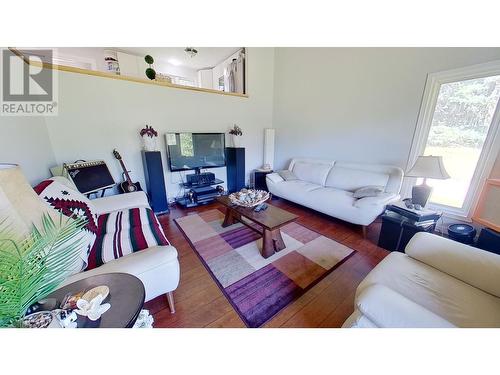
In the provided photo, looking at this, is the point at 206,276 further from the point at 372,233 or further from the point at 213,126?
the point at 213,126

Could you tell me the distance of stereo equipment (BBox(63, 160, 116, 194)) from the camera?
205 centimetres

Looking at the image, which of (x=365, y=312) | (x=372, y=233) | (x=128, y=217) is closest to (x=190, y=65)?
(x=128, y=217)

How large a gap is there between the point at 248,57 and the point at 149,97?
79.4 inches

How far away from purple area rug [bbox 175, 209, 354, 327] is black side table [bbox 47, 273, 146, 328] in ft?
2.43

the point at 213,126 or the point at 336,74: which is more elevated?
the point at 336,74

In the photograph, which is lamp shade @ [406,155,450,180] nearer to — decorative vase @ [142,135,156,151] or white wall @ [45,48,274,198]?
white wall @ [45,48,274,198]

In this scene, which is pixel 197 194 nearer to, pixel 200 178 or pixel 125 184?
pixel 200 178

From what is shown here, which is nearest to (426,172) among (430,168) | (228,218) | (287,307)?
(430,168)

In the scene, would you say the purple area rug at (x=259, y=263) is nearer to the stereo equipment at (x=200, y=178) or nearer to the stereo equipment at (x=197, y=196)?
the stereo equipment at (x=197, y=196)

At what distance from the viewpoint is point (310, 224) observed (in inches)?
96.7

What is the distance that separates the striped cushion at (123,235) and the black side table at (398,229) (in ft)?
6.98

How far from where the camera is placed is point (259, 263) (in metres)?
1.70

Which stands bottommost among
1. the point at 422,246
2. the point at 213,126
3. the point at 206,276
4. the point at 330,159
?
the point at 206,276

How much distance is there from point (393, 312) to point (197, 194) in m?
2.80
